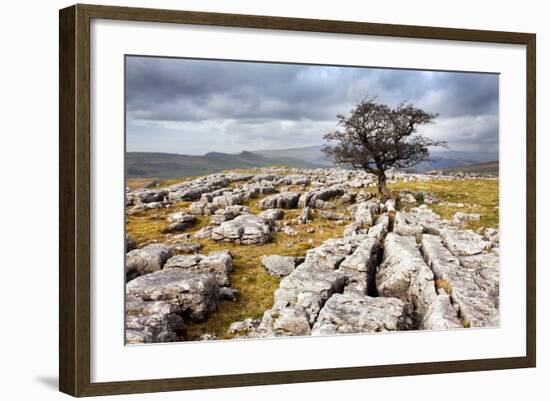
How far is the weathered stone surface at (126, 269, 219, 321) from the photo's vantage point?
429 inches

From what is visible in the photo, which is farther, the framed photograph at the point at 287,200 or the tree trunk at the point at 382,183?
the tree trunk at the point at 382,183

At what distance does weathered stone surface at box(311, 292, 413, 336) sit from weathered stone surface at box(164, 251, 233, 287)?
133 centimetres

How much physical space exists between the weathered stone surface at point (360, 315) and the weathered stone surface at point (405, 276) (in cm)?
13

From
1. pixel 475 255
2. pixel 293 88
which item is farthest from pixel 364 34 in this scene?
pixel 475 255

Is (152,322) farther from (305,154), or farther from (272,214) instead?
(305,154)

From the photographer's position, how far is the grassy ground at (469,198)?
12570 millimetres

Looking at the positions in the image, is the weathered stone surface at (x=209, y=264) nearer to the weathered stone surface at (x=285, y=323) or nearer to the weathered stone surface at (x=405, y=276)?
the weathered stone surface at (x=285, y=323)

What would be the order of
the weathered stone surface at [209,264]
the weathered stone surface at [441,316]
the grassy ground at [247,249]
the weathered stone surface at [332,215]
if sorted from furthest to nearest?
the weathered stone surface at [441,316] < the weathered stone surface at [332,215] < the weathered stone surface at [209,264] < the grassy ground at [247,249]

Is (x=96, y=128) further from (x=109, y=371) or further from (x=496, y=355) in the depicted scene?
(x=496, y=355)

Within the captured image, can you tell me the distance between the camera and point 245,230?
11656mm

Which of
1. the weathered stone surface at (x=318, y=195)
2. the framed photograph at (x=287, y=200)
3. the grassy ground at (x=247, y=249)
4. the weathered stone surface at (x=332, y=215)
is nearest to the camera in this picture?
the framed photograph at (x=287, y=200)

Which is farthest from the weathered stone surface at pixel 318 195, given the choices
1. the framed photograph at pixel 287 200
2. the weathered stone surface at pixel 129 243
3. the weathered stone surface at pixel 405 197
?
the weathered stone surface at pixel 129 243

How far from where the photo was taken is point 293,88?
461 inches

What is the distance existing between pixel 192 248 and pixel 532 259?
16.0 ft
